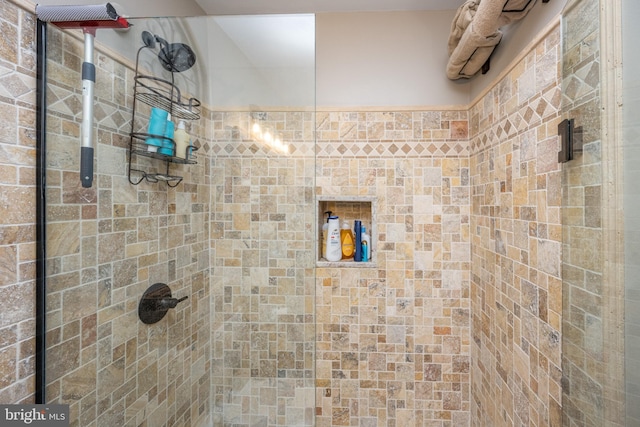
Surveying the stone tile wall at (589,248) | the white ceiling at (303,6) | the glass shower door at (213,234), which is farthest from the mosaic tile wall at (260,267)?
the white ceiling at (303,6)

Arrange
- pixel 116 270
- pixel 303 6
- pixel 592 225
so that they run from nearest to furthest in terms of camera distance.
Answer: pixel 592 225
pixel 116 270
pixel 303 6

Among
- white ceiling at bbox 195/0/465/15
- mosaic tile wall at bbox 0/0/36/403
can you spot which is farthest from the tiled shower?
white ceiling at bbox 195/0/465/15

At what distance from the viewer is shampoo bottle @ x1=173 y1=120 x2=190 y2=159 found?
878mm

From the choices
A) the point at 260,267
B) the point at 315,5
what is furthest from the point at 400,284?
the point at 315,5

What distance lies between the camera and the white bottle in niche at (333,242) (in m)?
1.42

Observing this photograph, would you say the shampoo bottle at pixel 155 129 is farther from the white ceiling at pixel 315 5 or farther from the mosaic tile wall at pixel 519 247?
the mosaic tile wall at pixel 519 247

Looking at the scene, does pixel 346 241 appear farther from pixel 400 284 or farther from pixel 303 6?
pixel 303 6

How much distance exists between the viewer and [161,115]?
854mm

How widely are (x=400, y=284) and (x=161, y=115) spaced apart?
52.2 inches

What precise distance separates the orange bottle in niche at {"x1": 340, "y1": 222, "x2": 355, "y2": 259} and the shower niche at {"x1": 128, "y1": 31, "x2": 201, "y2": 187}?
86 cm

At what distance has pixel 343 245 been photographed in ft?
4.79

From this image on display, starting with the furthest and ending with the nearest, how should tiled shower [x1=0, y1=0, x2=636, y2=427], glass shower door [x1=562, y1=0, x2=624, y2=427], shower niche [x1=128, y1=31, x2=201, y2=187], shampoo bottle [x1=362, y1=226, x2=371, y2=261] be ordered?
shampoo bottle [x1=362, y1=226, x2=371, y2=261] → shower niche [x1=128, y1=31, x2=201, y2=187] → tiled shower [x1=0, y1=0, x2=636, y2=427] → glass shower door [x1=562, y1=0, x2=624, y2=427]

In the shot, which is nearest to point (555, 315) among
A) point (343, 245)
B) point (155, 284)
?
point (343, 245)

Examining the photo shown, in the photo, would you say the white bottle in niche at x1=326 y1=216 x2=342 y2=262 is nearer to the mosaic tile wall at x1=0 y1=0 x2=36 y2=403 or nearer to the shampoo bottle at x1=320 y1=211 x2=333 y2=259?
the shampoo bottle at x1=320 y1=211 x2=333 y2=259
